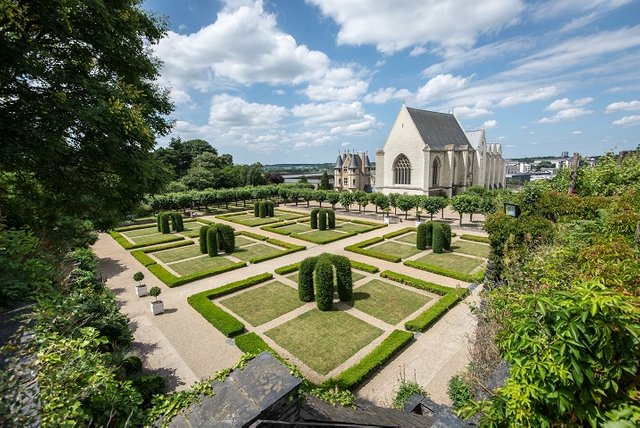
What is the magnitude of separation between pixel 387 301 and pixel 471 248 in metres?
12.7

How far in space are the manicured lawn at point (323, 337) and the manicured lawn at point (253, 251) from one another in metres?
→ 9.98

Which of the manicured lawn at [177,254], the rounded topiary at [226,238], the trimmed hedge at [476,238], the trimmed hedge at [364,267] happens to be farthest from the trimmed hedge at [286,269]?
the trimmed hedge at [476,238]

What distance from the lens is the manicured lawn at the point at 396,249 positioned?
74.7ft

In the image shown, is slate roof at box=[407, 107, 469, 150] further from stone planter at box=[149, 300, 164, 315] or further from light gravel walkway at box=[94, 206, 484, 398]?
stone planter at box=[149, 300, 164, 315]

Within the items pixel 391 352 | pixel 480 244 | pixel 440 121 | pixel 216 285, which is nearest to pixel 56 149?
pixel 391 352

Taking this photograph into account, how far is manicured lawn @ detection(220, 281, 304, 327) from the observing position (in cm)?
1377

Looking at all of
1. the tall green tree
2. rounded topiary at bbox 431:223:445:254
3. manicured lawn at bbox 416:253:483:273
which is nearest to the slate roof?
rounded topiary at bbox 431:223:445:254

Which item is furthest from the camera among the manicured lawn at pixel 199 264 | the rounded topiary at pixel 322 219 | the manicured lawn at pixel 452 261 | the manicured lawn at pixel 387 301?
the rounded topiary at pixel 322 219

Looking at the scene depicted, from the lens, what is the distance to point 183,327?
1298 centimetres

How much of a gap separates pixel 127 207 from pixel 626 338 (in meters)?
10.2

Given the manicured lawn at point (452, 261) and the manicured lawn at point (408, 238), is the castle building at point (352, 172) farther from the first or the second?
the manicured lawn at point (452, 261)

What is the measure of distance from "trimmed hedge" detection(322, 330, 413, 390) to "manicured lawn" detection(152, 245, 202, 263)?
1735cm

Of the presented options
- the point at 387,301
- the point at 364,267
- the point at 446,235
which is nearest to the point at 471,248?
the point at 446,235

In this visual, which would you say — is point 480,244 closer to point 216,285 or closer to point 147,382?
point 216,285
